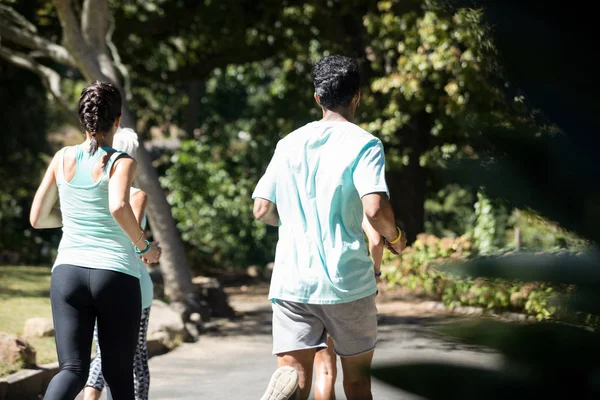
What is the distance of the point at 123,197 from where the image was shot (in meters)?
4.16

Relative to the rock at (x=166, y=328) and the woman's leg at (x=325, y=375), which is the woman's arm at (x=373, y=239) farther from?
the rock at (x=166, y=328)

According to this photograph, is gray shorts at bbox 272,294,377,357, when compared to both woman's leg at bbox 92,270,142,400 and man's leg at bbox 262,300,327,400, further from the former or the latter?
woman's leg at bbox 92,270,142,400

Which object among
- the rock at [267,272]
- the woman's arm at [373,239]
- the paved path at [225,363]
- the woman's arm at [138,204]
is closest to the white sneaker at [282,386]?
the paved path at [225,363]

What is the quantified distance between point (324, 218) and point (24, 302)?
796cm

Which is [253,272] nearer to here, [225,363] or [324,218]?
[225,363]

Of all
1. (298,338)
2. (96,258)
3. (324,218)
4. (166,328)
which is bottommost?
(166,328)

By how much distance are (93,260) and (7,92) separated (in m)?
16.2

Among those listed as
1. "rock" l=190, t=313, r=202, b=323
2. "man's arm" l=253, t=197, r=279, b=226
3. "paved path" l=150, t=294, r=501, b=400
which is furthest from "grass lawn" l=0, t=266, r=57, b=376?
"man's arm" l=253, t=197, r=279, b=226

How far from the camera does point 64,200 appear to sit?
431cm

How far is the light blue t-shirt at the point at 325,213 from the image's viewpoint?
366cm

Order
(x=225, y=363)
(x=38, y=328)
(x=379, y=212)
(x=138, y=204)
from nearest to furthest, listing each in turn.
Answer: (x=379, y=212) → (x=138, y=204) → (x=38, y=328) → (x=225, y=363)

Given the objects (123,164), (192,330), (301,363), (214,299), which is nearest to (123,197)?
(123,164)

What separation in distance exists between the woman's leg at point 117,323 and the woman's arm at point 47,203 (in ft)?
1.75

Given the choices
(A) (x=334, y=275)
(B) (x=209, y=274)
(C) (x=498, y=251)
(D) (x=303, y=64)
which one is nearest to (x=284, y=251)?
(A) (x=334, y=275)
